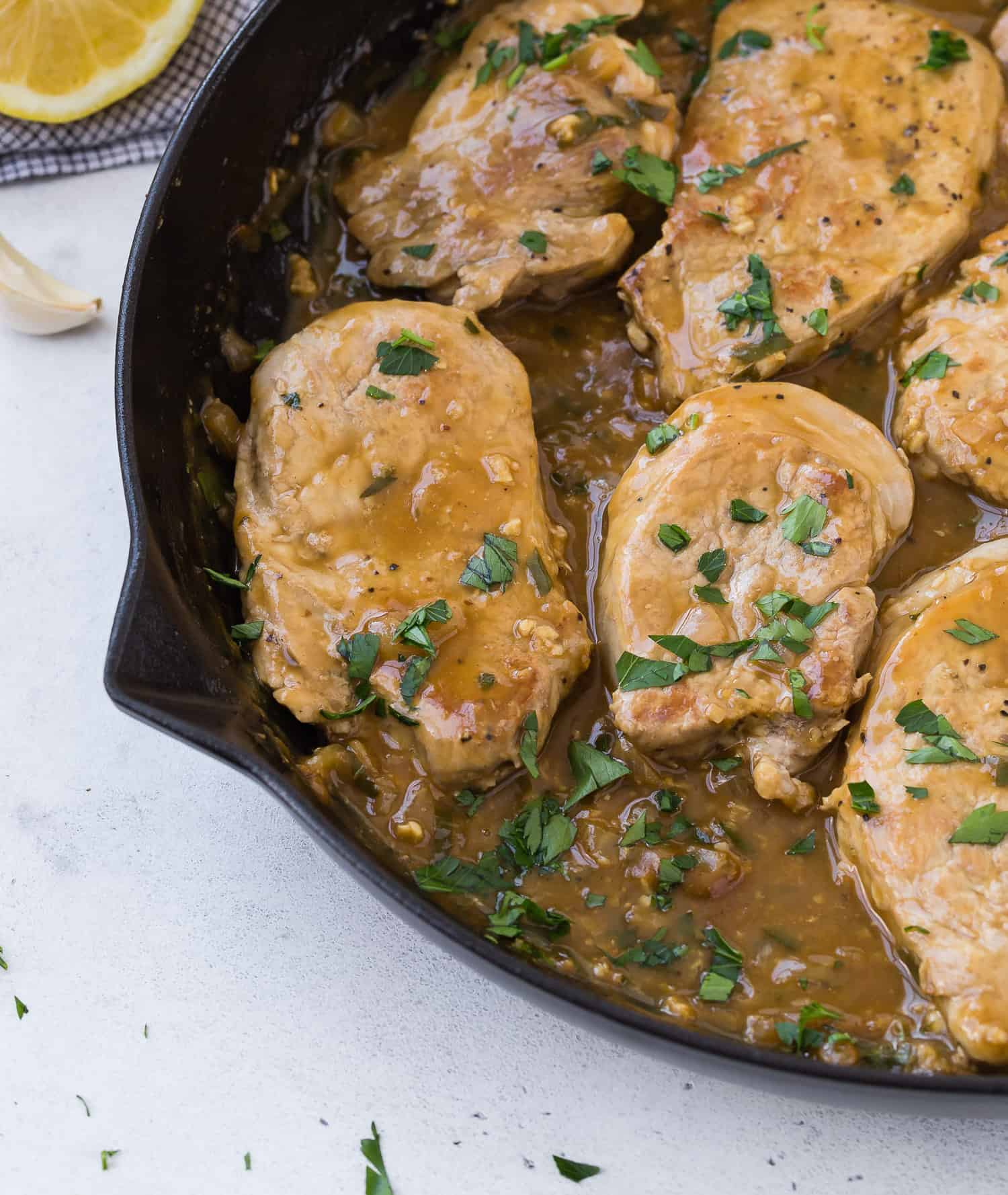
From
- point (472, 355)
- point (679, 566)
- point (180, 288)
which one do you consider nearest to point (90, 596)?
point (180, 288)

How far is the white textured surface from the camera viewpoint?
295cm

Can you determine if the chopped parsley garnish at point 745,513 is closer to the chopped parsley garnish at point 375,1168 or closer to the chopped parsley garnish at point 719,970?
the chopped parsley garnish at point 719,970

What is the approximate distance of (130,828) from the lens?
10.8ft

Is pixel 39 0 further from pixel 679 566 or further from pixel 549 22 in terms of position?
pixel 679 566

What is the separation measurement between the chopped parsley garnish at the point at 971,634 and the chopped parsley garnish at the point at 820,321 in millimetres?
827

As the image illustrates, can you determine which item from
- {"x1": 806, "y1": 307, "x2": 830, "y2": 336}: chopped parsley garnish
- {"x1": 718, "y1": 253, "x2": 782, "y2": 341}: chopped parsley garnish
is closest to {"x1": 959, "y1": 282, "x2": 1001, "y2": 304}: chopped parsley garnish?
{"x1": 806, "y1": 307, "x2": 830, "y2": 336}: chopped parsley garnish

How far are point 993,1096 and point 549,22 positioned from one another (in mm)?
2797

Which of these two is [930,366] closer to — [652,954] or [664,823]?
[664,823]

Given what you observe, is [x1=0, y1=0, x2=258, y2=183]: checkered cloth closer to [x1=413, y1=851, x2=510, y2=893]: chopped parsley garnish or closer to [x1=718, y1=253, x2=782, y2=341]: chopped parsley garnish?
[x1=718, y1=253, x2=782, y2=341]: chopped parsley garnish

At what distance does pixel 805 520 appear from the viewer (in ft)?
9.64

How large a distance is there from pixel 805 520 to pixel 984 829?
767mm

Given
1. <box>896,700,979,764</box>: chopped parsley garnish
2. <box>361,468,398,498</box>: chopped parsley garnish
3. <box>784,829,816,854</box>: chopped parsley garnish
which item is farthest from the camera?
<box>361,468,398,498</box>: chopped parsley garnish

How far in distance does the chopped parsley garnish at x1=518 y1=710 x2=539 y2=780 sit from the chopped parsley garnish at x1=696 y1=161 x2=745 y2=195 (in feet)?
4.91

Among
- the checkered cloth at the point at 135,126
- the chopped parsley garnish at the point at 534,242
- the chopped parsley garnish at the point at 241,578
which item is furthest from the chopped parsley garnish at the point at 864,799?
the checkered cloth at the point at 135,126
